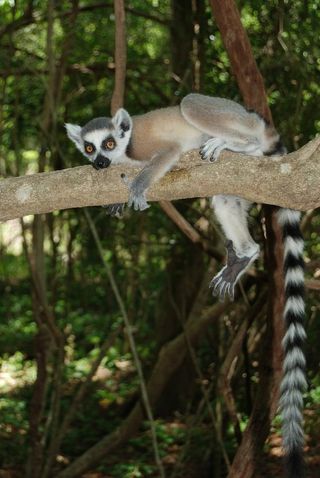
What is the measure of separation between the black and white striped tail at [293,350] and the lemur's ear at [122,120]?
1.27 meters

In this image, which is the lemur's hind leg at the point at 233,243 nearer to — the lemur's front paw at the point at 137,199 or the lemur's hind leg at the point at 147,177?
the lemur's hind leg at the point at 147,177

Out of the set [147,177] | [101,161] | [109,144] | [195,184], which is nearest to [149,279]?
[109,144]

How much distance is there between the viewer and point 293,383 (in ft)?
12.4

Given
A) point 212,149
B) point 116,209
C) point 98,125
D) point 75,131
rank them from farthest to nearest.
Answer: point 75,131
point 98,125
point 116,209
point 212,149

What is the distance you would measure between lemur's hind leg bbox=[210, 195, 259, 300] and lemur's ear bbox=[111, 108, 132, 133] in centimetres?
83

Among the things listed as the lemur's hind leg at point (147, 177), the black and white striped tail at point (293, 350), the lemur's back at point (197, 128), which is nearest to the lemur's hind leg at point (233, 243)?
the black and white striped tail at point (293, 350)

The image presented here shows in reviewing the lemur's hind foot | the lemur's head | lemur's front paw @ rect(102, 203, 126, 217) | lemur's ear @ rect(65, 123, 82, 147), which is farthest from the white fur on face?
the lemur's hind foot

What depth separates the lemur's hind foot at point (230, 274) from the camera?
4855 millimetres

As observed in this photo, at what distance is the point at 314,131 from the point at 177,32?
7.55 feet

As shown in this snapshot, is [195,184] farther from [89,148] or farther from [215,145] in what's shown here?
[89,148]

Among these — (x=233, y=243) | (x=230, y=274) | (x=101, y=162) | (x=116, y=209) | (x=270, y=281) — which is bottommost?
(x=270, y=281)

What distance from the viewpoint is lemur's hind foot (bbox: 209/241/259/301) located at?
4.86 metres

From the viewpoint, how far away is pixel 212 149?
4.45 metres

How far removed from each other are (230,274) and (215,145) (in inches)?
37.7
